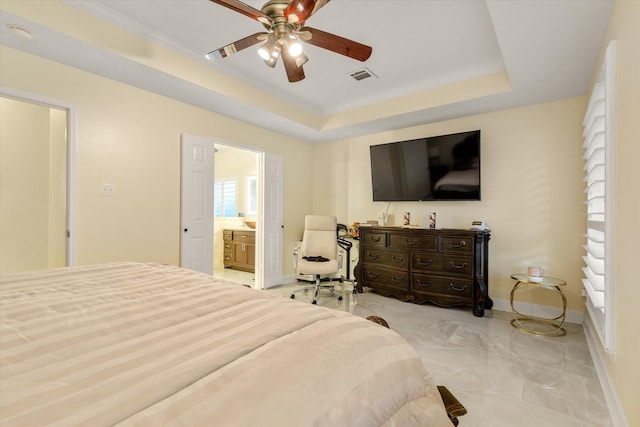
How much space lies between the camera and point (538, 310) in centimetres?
342

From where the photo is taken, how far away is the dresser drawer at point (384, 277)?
3920 millimetres

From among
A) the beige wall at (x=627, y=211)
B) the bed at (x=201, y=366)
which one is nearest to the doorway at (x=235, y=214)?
the bed at (x=201, y=366)

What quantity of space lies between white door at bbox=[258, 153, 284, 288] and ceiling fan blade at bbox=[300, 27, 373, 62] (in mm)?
2769

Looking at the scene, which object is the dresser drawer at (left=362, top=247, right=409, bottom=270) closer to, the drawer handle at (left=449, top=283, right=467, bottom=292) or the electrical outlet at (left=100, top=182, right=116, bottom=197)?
the drawer handle at (left=449, top=283, right=467, bottom=292)

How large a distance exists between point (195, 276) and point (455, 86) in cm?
348

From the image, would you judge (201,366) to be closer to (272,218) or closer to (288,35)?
(288,35)

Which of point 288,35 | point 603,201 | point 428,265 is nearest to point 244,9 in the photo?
point 288,35

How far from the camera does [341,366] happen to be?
0.80 metres

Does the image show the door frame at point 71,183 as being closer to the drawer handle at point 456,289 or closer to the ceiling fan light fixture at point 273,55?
the ceiling fan light fixture at point 273,55

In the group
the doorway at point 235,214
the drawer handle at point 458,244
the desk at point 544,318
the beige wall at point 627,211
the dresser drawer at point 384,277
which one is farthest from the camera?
the doorway at point 235,214

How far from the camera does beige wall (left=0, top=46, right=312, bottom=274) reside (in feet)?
8.81

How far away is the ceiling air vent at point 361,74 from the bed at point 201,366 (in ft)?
9.78

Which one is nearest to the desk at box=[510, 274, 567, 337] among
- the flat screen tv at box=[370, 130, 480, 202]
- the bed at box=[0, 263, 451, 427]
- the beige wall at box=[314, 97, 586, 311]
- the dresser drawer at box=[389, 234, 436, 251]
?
the beige wall at box=[314, 97, 586, 311]

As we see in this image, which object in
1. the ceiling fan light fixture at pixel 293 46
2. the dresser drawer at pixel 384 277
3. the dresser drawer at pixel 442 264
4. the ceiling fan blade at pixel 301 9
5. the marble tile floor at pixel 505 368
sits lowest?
the marble tile floor at pixel 505 368
